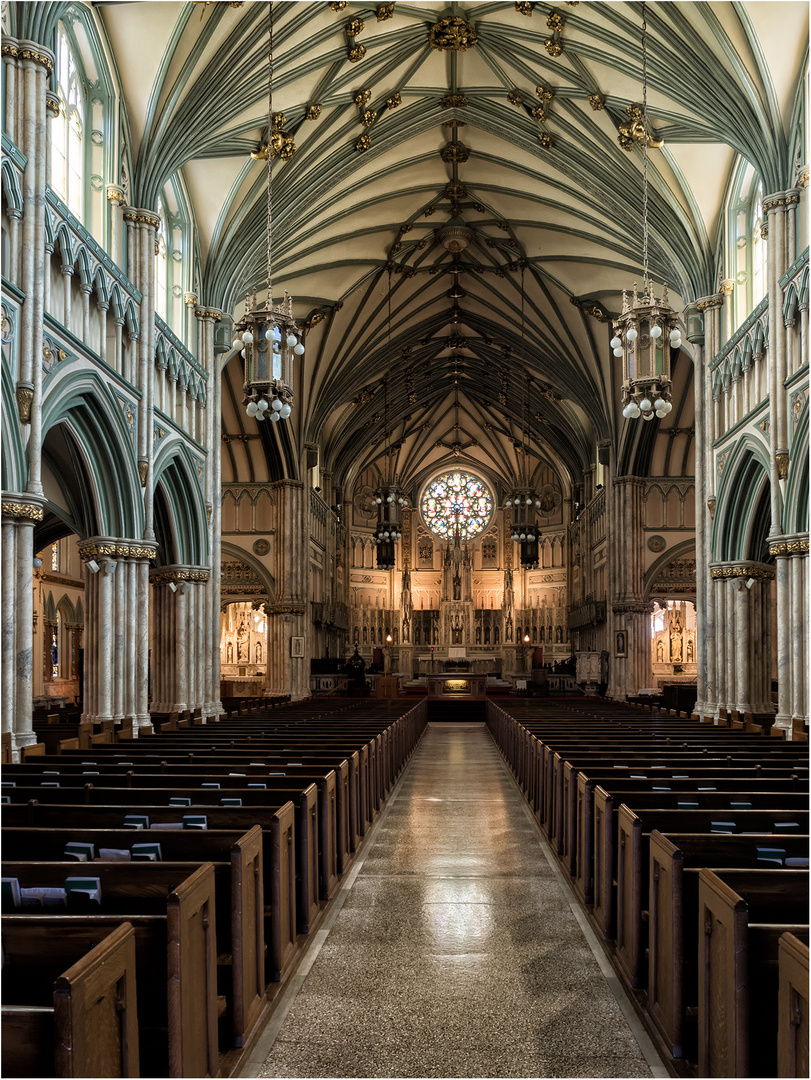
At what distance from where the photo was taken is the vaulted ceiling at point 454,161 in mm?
16781

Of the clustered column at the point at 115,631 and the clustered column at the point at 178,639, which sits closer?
the clustered column at the point at 115,631

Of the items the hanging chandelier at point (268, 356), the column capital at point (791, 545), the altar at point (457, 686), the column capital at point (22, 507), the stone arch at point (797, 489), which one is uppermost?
the hanging chandelier at point (268, 356)

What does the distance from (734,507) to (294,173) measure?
12.9 metres

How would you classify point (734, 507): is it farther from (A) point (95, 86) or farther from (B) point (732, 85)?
(A) point (95, 86)

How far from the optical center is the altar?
3538 cm

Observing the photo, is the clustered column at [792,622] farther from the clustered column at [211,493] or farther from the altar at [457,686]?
the altar at [457,686]

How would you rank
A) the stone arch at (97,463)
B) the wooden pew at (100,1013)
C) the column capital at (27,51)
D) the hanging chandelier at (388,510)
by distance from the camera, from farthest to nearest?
the hanging chandelier at (388,510) < the stone arch at (97,463) < the column capital at (27,51) < the wooden pew at (100,1013)

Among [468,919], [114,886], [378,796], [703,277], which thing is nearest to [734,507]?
[703,277]

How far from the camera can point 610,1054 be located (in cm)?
491

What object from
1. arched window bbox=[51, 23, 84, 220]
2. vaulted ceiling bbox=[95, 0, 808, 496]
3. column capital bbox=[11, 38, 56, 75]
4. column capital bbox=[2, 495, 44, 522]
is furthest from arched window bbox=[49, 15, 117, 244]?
column capital bbox=[2, 495, 44, 522]

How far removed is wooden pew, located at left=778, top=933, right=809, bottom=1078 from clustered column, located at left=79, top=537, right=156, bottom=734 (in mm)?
14429

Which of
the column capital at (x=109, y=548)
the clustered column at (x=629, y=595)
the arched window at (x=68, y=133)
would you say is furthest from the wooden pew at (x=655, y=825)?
the clustered column at (x=629, y=595)

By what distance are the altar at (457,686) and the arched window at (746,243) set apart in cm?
1895

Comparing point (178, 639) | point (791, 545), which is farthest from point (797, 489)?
point (178, 639)
